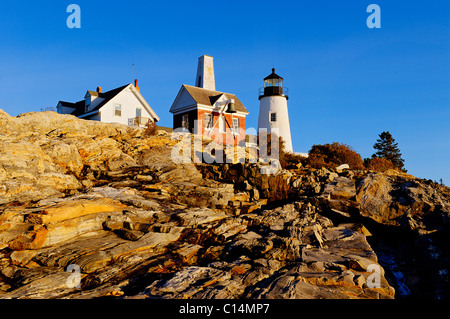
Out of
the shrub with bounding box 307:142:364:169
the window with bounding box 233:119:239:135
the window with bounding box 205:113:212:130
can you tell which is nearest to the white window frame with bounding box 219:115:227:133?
the window with bounding box 205:113:212:130

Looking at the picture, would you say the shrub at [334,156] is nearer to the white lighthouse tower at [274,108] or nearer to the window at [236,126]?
the white lighthouse tower at [274,108]

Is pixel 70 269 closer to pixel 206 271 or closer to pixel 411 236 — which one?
pixel 206 271

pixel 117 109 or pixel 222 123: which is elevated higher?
pixel 117 109

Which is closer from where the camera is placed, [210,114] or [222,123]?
[210,114]

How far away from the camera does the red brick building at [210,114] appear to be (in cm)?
3719

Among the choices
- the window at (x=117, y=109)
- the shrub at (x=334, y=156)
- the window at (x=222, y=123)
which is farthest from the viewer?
the window at (x=222, y=123)

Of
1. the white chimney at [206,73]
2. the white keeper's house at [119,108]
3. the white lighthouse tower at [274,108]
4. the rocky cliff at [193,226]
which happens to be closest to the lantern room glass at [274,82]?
the white lighthouse tower at [274,108]

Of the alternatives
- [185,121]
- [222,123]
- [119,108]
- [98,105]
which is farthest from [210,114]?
[98,105]

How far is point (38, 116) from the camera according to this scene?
73.3ft

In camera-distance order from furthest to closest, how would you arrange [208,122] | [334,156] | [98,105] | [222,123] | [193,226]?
[222,123]
[98,105]
[208,122]
[334,156]
[193,226]

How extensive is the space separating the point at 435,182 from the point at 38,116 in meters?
24.3

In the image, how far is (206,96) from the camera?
1538 inches

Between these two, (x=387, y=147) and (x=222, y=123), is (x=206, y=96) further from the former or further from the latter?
(x=387, y=147)

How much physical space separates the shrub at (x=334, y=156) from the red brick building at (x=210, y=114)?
33.9 ft
